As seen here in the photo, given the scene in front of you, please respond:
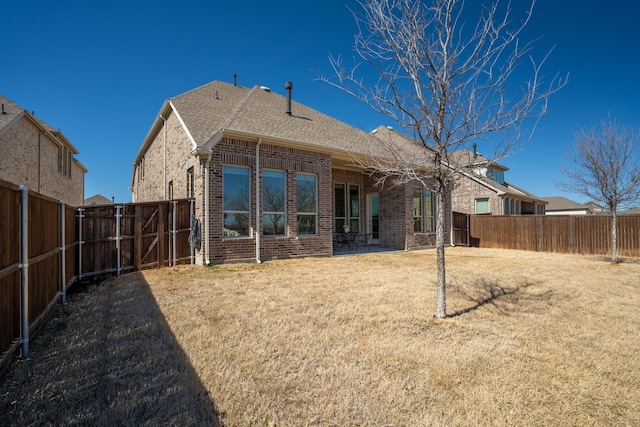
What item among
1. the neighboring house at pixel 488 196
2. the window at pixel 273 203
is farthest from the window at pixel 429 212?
the neighboring house at pixel 488 196

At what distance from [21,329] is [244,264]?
585 cm

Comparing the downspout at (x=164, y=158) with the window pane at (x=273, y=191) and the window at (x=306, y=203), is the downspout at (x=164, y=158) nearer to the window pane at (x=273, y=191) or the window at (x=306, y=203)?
the window pane at (x=273, y=191)

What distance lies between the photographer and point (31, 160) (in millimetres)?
15594

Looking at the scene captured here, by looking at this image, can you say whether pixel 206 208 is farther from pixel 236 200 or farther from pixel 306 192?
pixel 306 192

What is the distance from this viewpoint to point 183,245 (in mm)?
9125

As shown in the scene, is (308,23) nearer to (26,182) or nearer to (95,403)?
(95,403)

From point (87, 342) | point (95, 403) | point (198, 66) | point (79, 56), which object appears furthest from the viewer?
point (198, 66)

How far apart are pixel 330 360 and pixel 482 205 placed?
23.7 metres

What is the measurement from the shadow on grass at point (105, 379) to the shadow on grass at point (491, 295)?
3.72 meters

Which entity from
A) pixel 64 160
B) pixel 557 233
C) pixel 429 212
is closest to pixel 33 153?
pixel 64 160

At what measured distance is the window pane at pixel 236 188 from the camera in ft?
29.6

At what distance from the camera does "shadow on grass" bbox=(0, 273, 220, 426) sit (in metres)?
2.15

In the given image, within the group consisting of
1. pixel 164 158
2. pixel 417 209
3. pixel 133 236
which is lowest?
pixel 133 236

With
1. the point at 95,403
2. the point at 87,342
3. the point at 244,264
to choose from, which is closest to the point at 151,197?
the point at 244,264
